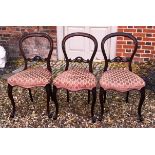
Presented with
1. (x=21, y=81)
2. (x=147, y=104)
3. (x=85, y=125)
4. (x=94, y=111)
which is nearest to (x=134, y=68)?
(x=147, y=104)

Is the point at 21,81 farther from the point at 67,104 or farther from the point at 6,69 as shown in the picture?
the point at 6,69

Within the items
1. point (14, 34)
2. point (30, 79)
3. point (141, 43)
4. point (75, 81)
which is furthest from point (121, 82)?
point (14, 34)

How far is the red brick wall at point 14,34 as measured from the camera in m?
5.72

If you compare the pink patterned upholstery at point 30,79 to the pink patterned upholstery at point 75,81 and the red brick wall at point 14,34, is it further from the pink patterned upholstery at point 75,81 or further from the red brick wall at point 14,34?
the red brick wall at point 14,34

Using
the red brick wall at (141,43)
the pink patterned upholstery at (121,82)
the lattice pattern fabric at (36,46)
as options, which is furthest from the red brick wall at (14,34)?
the pink patterned upholstery at (121,82)

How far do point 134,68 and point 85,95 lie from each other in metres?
1.39

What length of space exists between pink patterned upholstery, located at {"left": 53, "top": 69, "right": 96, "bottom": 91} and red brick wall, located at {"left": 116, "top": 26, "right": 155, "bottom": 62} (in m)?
1.96

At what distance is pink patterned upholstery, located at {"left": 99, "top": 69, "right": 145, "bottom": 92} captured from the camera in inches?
138

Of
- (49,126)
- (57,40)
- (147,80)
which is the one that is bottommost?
(49,126)

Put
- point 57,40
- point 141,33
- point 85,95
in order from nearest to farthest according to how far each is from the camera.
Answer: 1. point 85,95
2. point 141,33
3. point 57,40

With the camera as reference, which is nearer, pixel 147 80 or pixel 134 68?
pixel 147 80

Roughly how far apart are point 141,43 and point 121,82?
2129mm

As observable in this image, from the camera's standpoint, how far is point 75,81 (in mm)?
3586

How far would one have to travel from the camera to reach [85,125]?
3.72 meters
